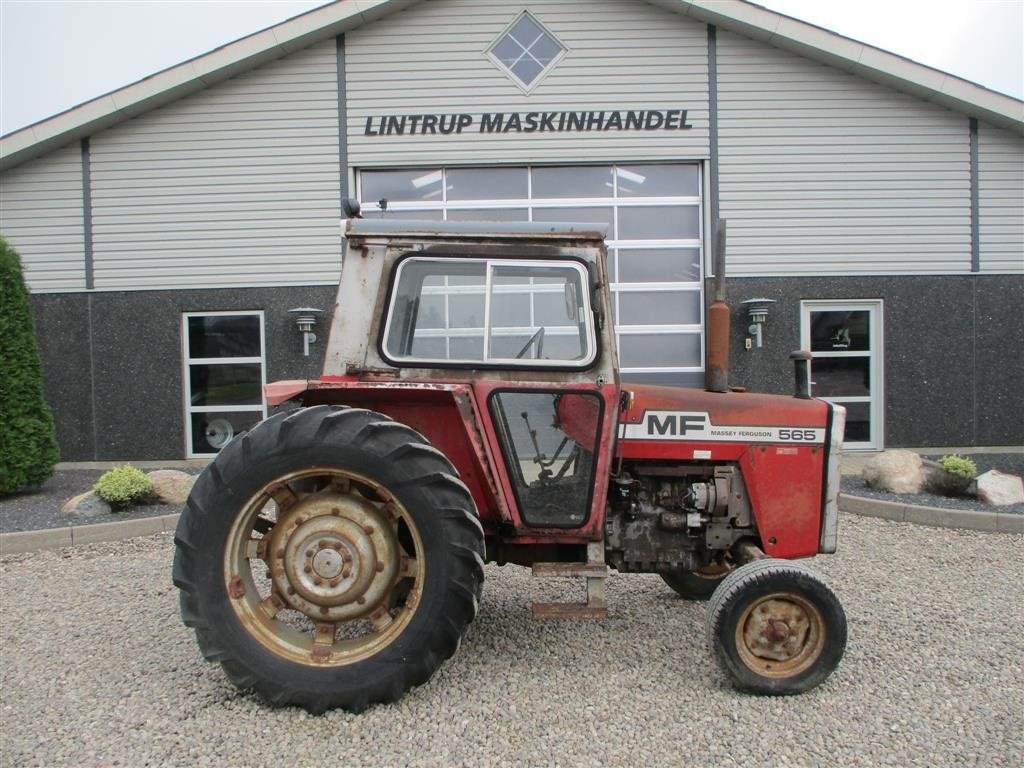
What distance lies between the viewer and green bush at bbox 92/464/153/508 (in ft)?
21.1

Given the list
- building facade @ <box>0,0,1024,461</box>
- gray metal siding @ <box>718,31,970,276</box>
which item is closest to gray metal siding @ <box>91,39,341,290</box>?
building facade @ <box>0,0,1024,461</box>

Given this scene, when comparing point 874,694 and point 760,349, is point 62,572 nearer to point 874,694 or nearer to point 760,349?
point 874,694

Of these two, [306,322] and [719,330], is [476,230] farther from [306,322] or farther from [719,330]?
[306,322]

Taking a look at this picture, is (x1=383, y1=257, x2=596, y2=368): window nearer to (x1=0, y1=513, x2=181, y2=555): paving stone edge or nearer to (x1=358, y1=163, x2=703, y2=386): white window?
(x1=0, y1=513, x2=181, y2=555): paving stone edge

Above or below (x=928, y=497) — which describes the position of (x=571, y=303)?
above

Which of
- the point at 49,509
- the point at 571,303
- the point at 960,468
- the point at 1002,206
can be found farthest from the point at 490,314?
the point at 1002,206

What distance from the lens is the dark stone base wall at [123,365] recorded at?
9820 mm

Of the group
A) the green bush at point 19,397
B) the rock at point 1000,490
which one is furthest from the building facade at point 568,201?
the rock at point 1000,490

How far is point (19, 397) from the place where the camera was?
729 centimetres

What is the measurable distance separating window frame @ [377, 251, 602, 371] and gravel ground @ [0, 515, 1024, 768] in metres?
1.39

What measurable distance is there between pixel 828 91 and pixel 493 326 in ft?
28.1

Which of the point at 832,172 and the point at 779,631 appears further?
the point at 832,172

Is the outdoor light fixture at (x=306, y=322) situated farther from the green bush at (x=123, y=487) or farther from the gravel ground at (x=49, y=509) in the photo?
the green bush at (x=123, y=487)

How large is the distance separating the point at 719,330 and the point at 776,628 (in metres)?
1.30
